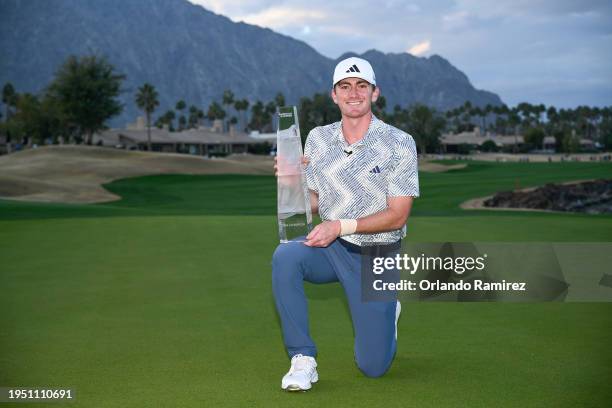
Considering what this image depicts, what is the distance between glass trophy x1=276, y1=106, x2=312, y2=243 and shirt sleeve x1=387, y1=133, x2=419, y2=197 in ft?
2.35

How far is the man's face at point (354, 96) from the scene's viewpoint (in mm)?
6773

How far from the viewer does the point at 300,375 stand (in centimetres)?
591

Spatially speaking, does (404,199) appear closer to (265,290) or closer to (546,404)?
(546,404)

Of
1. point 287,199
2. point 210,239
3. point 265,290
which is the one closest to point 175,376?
point 287,199

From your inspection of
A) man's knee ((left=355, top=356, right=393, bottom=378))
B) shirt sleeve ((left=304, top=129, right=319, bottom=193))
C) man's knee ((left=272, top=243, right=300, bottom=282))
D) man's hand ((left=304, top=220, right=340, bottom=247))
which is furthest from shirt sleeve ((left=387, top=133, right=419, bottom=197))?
man's knee ((left=355, top=356, right=393, bottom=378))

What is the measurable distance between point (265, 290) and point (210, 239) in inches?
242

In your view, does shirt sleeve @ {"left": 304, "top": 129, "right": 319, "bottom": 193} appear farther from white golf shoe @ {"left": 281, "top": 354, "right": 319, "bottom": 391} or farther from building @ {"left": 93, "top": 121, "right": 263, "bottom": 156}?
building @ {"left": 93, "top": 121, "right": 263, "bottom": 156}

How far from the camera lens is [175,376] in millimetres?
6410

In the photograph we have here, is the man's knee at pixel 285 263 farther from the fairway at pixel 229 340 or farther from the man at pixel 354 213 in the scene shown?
the fairway at pixel 229 340


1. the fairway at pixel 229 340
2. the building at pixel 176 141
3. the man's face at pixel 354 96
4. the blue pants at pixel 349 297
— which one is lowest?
the building at pixel 176 141

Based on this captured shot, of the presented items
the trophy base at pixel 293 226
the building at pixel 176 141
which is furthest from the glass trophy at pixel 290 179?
the building at pixel 176 141

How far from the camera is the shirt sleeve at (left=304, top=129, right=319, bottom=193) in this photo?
6.99m

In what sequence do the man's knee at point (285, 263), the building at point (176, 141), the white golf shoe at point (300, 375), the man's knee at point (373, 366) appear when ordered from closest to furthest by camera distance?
the white golf shoe at point (300, 375) < the man's knee at point (373, 366) < the man's knee at point (285, 263) < the building at point (176, 141)

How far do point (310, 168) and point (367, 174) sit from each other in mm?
581
